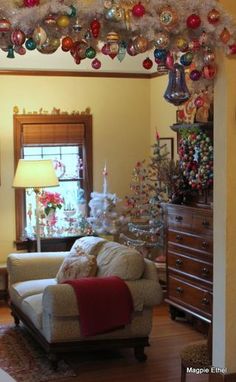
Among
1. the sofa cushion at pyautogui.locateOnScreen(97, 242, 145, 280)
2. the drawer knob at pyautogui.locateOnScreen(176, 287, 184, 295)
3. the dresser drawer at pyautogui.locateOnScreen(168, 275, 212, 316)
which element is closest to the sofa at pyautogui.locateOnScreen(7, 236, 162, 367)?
the sofa cushion at pyautogui.locateOnScreen(97, 242, 145, 280)

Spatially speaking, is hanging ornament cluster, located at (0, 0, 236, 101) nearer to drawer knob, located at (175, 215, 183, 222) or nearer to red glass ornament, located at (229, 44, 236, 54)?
red glass ornament, located at (229, 44, 236, 54)

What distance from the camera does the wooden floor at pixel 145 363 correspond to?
4328 mm

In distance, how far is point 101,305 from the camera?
439 centimetres

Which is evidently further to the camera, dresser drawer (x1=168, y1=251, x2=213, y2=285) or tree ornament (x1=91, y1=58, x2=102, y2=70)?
dresser drawer (x1=168, y1=251, x2=213, y2=285)

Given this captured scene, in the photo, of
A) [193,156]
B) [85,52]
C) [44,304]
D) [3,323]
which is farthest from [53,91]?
[85,52]

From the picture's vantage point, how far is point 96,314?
439 centimetres

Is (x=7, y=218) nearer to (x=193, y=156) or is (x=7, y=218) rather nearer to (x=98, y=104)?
(x=98, y=104)

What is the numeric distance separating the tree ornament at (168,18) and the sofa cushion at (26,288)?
2.73 m

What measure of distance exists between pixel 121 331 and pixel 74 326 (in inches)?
14.9

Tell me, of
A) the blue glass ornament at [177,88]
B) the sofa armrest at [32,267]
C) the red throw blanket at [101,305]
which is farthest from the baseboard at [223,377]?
the sofa armrest at [32,267]

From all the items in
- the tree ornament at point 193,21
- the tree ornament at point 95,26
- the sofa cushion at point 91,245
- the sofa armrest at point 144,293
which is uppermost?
the tree ornament at point 193,21

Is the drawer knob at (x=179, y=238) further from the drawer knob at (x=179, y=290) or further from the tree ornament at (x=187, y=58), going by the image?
the tree ornament at (x=187, y=58)

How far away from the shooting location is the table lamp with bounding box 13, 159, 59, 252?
6035 millimetres

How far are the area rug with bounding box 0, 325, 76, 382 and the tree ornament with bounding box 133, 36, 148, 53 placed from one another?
2441 millimetres
